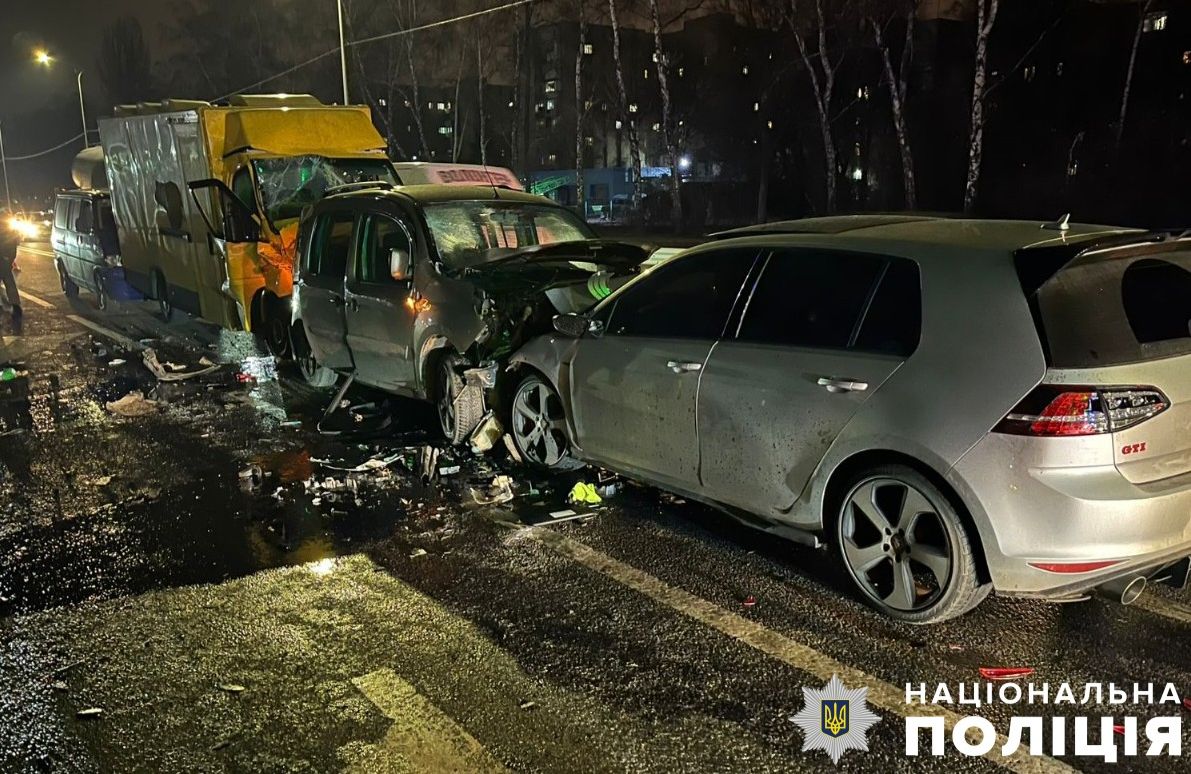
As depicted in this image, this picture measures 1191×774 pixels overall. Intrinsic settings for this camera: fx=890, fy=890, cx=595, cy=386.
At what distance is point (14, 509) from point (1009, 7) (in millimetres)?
36569

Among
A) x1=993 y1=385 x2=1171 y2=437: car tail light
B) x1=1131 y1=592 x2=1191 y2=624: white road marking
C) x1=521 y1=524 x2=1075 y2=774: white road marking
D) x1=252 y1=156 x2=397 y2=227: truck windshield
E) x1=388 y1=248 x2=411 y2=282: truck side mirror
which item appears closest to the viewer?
x1=521 y1=524 x2=1075 y2=774: white road marking

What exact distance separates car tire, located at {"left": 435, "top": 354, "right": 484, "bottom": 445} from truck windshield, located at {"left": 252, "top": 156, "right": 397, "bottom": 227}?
522 cm

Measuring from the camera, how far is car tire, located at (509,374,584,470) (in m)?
5.91

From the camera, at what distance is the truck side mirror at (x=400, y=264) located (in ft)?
23.6

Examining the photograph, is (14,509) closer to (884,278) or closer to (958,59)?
(884,278)

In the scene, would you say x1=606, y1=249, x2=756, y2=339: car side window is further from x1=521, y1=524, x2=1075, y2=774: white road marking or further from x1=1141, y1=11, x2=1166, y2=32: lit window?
x1=1141, y1=11, x2=1166, y2=32: lit window

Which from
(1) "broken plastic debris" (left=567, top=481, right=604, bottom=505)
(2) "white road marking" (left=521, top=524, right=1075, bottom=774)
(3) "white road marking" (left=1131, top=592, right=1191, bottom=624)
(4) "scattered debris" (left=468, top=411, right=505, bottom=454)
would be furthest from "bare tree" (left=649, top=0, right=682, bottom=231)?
(3) "white road marking" (left=1131, top=592, right=1191, bottom=624)

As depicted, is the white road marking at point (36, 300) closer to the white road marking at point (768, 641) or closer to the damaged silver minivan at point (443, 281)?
the damaged silver minivan at point (443, 281)

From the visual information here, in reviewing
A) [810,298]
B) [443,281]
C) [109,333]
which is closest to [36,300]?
[109,333]

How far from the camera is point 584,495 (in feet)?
19.0

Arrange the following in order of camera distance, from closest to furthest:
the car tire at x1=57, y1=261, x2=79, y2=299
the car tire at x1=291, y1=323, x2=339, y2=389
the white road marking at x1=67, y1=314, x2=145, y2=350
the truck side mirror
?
the truck side mirror → the car tire at x1=291, y1=323, x2=339, y2=389 → the white road marking at x1=67, y1=314, x2=145, y2=350 → the car tire at x1=57, y1=261, x2=79, y2=299

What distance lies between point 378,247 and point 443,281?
3.78ft

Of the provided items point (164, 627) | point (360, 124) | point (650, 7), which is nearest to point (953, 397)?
point (164, 627)

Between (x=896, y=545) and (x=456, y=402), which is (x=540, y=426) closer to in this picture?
(x=456, y=402)
